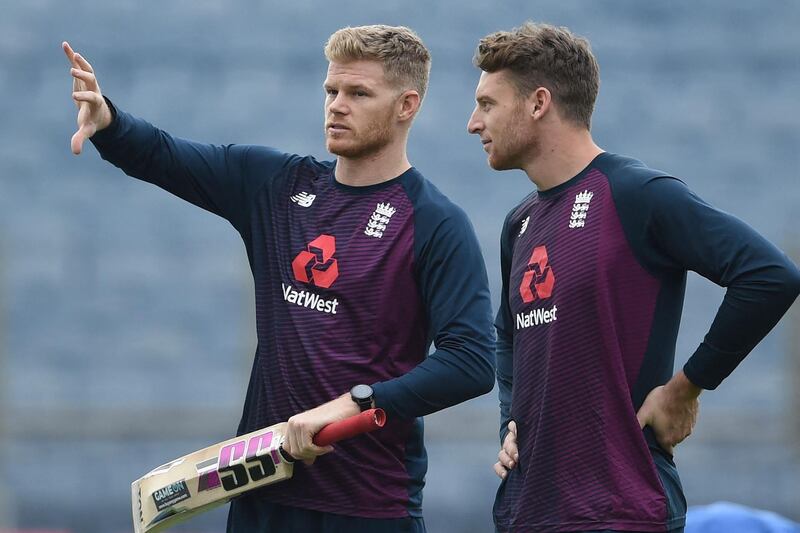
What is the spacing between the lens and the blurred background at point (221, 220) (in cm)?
753

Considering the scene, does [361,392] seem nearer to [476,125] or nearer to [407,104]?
[476,125]

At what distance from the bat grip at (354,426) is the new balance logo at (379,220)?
482mm

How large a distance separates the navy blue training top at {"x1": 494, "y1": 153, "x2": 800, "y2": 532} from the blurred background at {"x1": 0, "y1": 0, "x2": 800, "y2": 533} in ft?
13.1

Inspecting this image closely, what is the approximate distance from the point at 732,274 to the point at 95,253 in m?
6.01

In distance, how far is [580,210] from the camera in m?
3.03

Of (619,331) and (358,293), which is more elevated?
(358,293)

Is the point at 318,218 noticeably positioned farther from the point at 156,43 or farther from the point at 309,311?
the point at 156,43

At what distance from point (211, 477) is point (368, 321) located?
50cm

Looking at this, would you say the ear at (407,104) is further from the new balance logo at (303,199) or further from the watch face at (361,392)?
the watch face at (361,392)

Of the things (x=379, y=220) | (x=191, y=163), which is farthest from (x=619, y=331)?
(x=191, y=163)

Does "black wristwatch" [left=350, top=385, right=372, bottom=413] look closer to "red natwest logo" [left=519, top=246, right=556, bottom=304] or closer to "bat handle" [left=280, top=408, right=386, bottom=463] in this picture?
"bat handle" [left=280, top=408, right=386, bottom=463]

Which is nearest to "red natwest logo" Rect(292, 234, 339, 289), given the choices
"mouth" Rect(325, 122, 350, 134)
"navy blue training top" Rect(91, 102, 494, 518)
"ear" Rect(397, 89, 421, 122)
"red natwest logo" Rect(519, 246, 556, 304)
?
"navy blue training top" Rect(91, 102, 494, 518)

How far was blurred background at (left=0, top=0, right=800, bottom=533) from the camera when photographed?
753 centimetres

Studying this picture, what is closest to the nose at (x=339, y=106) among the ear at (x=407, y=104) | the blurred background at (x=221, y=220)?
the ear at (x=407, y=104)
